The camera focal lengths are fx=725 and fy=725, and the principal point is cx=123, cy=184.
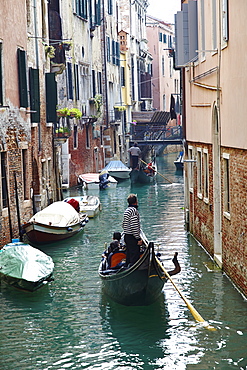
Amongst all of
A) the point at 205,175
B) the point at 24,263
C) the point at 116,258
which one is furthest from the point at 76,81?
the point at 116,258

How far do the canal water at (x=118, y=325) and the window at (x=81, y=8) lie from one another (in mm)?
17327

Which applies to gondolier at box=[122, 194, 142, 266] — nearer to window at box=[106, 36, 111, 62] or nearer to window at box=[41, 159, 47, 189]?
window at box=[41, 159, 47, 189]

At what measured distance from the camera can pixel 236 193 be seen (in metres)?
9.84

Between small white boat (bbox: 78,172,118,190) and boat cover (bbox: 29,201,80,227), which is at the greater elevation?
boat cover (bbox: 29,201,80,227)

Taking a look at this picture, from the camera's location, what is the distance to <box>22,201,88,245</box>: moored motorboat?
48.2ft

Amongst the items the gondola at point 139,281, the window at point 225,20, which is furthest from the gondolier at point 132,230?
the window at point 225,20

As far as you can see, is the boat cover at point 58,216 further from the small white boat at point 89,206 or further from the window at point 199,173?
the window at point 199,173

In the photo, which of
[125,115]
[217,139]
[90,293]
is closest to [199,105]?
[217,139]

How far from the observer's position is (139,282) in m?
9.27

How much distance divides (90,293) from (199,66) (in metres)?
4.90

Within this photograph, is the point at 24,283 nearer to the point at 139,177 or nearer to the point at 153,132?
the point at 139,177

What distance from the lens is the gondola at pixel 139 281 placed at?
29.9 feet

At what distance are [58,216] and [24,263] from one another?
15.6 feet

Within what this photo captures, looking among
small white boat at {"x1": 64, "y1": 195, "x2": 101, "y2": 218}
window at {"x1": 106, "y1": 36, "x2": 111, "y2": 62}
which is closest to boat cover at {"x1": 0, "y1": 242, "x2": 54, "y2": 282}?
small white boat at {"x1": 64, "y1": 195, "x2": 101, "y2": 218}
